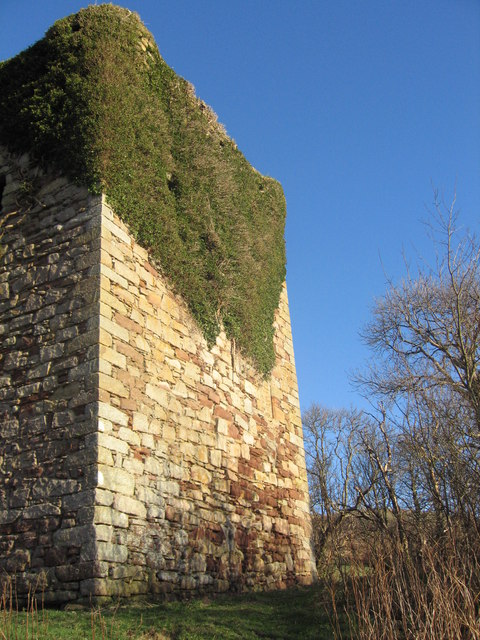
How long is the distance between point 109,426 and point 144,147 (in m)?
3.46

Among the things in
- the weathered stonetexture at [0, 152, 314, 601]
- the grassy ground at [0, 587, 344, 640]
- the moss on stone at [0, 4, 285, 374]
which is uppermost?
the moss on stone at [0, 4, 285, 374]

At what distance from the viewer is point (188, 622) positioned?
478cm

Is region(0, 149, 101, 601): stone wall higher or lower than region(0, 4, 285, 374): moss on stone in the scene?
lower

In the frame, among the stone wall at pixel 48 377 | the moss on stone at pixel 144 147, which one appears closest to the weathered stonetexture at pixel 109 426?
the stone wall at pixel 48 377

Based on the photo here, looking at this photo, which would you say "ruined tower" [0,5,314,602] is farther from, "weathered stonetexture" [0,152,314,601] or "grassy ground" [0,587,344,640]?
"grassy ground" [0,587,344,640]

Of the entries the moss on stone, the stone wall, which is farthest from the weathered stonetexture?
the moss on stone

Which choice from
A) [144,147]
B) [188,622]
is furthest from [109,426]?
[144,147]

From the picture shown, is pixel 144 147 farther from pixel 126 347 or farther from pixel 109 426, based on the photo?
pixel 109 426

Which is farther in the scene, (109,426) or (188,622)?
(109,426)

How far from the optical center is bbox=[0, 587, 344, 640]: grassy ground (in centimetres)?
415

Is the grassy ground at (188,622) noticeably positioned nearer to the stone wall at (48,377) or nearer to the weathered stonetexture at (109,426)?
the weathered stonetexture at (109,426)

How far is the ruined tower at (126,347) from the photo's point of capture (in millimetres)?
5504

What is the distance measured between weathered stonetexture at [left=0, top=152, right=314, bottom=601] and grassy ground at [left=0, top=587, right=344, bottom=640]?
1.24 ft

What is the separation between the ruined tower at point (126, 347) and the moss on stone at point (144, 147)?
3 centimetres
